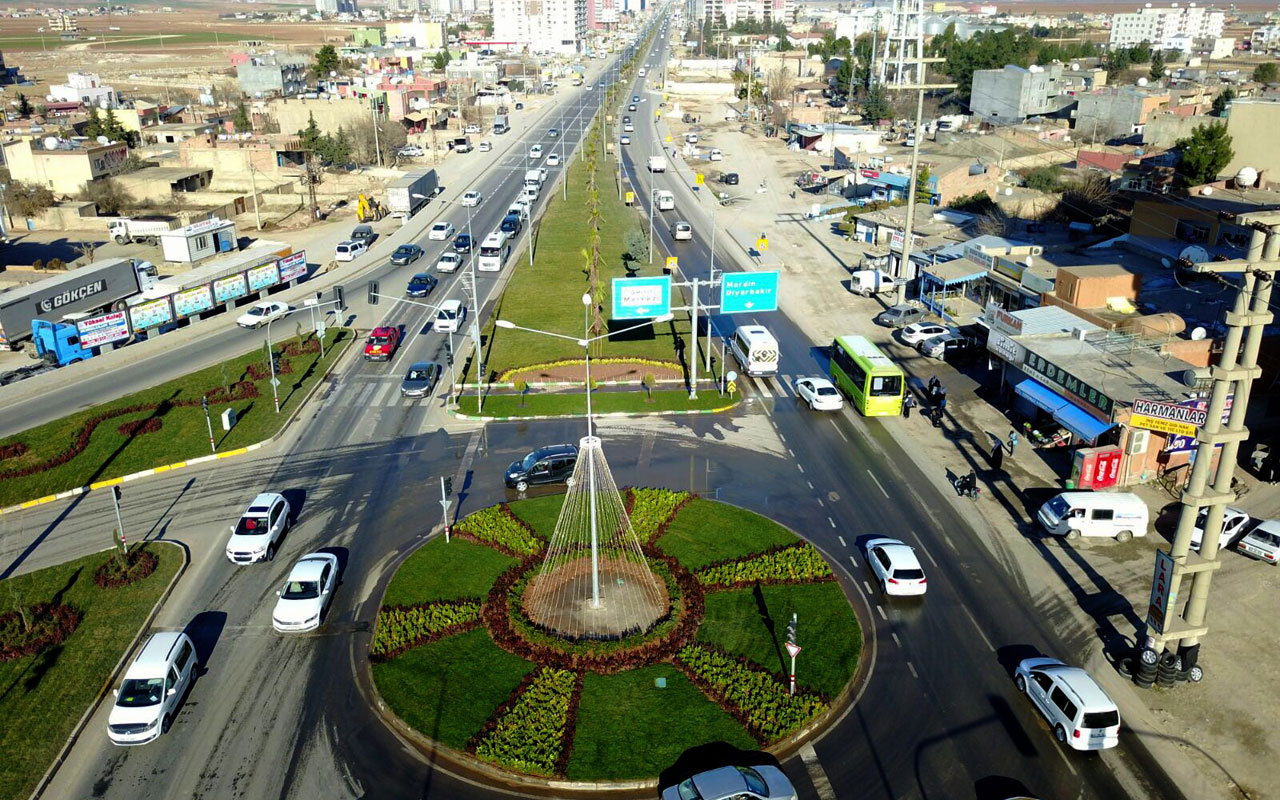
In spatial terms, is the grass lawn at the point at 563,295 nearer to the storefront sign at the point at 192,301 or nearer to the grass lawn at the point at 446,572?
the grass lawn at the point at 446,572

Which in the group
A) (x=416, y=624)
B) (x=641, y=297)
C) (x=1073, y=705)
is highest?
(x=641, y=297)

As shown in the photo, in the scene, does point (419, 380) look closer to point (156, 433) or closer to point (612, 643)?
point (156, 433)

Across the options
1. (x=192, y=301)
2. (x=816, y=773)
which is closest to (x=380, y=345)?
(x=192, y=301)

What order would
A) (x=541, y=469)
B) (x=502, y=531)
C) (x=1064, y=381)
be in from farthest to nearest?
1. (x=1064, y=381)
2. (x=541, y=469)
3. (x=502, y=531)

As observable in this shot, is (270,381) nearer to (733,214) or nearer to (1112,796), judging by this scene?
(1112,796)

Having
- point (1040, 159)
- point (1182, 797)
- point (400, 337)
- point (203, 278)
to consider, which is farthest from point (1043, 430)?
point (1040, 159)

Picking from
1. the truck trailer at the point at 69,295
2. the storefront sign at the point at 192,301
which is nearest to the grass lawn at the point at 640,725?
the storefront sign at the point at 192,301

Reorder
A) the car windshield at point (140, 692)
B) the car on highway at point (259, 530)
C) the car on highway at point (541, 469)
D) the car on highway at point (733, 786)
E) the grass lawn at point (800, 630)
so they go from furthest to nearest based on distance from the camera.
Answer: the car on highway at point (541, 469)
the car on highway at point (259, 530)
the grass lawn at point (800, 630)
the car windshield at point (140, 692)
the car on highway at point (733, 786)
